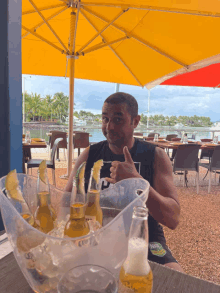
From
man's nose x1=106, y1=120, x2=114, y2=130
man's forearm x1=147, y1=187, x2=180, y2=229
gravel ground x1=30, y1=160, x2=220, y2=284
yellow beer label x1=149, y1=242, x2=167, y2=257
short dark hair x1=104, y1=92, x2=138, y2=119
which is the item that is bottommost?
gravel ground x1=30, y1=160, x2=220, y2=284

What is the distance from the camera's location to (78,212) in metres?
0.52

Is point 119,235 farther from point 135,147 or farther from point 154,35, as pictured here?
point 154,35

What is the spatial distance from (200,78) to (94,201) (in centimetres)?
525

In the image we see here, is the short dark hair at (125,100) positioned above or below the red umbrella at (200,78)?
below

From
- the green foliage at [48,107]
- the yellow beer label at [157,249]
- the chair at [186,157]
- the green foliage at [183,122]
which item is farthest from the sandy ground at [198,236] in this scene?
the green foliage at [48,107]

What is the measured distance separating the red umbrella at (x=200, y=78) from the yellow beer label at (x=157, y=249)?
448 centimetres

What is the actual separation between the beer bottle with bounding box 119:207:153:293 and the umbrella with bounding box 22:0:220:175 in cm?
230

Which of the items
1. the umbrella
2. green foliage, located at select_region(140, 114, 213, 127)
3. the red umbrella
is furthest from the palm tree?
the umbrella

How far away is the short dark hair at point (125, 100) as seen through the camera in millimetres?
1305

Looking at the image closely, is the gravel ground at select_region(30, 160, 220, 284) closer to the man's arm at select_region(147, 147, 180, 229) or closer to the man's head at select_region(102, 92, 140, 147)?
the man's arm at select_region(147, 147, 180, 229)

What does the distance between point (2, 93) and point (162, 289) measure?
945 mm

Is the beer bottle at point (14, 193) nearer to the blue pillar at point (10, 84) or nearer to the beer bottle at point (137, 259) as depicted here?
the beer bottle at point (137, 259)

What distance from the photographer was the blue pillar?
0.93 metres

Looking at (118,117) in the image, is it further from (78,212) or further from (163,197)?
(78,212)
